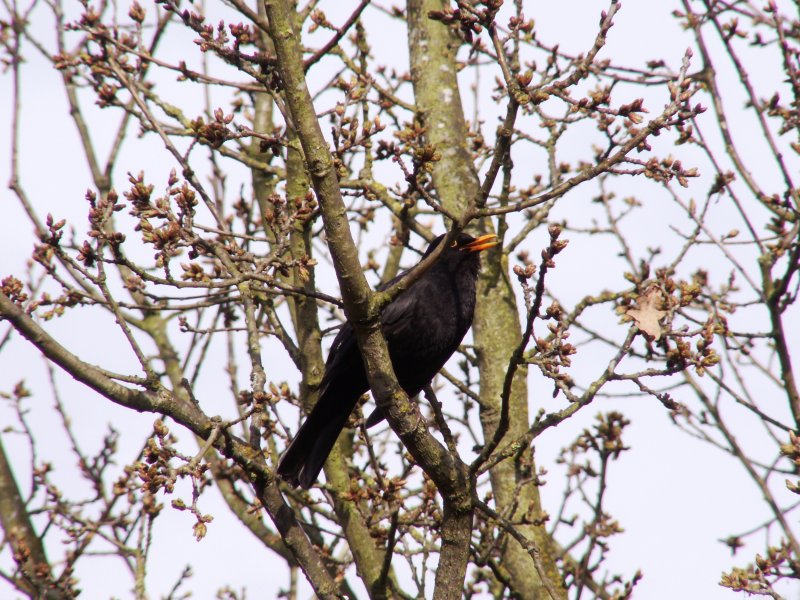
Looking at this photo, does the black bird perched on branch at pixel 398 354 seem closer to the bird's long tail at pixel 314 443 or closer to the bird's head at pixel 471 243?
the bird's long tail at pixel 314 443

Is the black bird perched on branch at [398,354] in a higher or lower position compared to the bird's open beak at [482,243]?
lower

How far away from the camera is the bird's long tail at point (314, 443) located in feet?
16.1

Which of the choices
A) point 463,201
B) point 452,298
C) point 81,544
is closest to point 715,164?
point 463,201

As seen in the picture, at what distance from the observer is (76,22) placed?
5.26 m

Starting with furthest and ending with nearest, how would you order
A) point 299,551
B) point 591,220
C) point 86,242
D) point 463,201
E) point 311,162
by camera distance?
point 591,220, point 463,201, point 299,551, point 86,242, point 311,162

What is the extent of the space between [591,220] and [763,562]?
3693mm

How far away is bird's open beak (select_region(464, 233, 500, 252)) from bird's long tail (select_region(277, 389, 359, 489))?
123 centimetres

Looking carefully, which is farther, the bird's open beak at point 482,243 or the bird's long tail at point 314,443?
the bird's open beak at point 482,243

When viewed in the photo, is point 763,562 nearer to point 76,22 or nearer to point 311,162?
point 311,162

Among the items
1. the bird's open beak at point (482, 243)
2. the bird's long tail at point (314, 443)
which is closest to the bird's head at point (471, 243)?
the bird's open beak at point (482, 243)

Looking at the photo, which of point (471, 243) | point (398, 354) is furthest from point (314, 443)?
point (471, 243)

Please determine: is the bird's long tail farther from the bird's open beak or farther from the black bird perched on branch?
the bird's open beak

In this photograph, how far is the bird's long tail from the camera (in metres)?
4.91

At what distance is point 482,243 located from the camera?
5.40 metres
